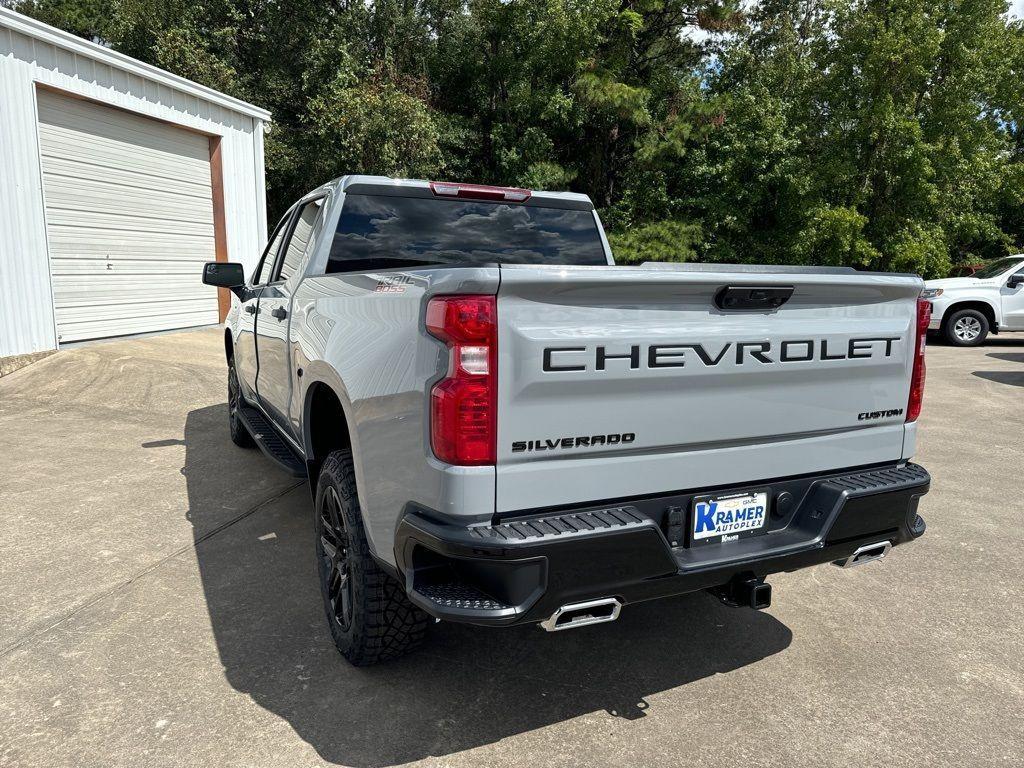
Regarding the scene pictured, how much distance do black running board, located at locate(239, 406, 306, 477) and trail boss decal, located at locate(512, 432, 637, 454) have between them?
203cm

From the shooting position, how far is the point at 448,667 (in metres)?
3.03

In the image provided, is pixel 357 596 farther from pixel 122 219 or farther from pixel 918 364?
pixel 122 219

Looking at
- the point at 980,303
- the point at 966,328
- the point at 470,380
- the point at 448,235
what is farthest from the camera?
the point at 966,328

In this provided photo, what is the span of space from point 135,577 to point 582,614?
104 inches

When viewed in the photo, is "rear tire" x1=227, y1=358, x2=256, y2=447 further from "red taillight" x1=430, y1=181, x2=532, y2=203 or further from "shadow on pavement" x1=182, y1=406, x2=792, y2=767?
"red taillight" x1=430, y1=181, x2=532, y2=203

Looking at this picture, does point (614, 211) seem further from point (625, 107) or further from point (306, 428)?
point (306, 428)

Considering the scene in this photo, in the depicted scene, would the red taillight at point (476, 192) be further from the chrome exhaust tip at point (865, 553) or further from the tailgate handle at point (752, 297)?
the chrome exhaust tip at point (865, 553)

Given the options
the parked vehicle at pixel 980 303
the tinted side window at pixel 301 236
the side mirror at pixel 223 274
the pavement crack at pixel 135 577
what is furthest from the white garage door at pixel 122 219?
the parked vehicle at pixel 980 303

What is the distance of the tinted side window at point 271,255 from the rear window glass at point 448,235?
3.95 ft

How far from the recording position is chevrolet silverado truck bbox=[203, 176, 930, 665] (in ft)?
7.17

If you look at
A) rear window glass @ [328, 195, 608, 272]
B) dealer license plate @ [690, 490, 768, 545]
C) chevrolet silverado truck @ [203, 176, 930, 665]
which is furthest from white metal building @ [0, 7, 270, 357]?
dealer license plate @ [690, 490, 768, 545]

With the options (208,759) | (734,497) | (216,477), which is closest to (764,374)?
(734,497)

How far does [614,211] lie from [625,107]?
10.2ft

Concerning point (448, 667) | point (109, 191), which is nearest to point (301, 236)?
point (448, 667)
